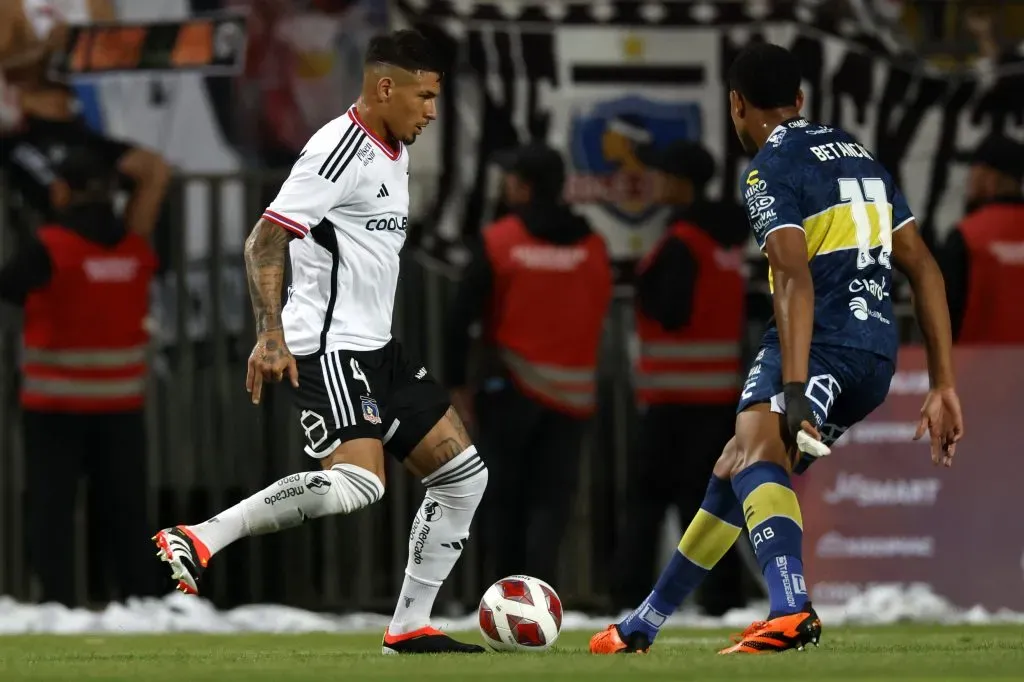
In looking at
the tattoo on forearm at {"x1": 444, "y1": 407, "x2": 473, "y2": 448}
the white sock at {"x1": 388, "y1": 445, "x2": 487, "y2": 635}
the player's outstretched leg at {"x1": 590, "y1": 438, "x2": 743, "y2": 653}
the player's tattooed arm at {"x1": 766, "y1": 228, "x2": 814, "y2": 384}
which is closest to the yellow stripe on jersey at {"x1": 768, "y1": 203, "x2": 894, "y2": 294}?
the player's tattooed arm at {"x1": 766, "y1": 228, "x2": 814, "y2": 384}

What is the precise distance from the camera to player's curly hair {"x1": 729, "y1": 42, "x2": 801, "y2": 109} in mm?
6969

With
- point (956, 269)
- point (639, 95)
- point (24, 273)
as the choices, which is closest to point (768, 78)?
point (956, 269)

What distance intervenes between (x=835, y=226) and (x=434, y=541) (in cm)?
175

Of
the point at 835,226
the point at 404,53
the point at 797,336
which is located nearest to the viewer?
the point at 797,336

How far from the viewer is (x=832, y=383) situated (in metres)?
6.75

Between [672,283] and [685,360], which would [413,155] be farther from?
[685,360]

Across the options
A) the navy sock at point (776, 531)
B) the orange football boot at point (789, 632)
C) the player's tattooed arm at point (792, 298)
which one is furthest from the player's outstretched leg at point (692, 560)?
the player's tattooed arm at point (792, 298)

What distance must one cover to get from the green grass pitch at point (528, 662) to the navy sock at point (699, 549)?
0.50 ft

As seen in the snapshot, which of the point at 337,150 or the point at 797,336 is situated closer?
the point at 797,336

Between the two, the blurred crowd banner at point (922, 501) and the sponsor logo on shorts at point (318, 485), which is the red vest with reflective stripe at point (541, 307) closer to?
the blurred crowd banner at point (922, 501)

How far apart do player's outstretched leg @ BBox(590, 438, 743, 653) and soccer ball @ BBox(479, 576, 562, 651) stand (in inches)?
11.4

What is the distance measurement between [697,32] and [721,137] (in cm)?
56

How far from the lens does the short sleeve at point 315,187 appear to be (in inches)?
274

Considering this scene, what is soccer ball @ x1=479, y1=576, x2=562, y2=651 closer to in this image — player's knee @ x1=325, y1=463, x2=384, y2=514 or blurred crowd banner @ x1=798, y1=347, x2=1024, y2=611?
player's knee @ x1=325, y1=463, x2=384, y2=514
